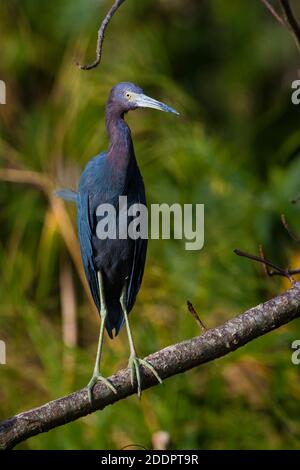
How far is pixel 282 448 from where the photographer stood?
5.24 m

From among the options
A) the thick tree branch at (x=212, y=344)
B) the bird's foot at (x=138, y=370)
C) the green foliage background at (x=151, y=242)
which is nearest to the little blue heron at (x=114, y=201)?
the bird's foot at (x=138, y=370)

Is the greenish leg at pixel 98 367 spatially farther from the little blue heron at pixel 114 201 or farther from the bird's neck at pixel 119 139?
the bird's neck at pixel 119 139

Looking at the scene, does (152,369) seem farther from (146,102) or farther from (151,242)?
(151,242)

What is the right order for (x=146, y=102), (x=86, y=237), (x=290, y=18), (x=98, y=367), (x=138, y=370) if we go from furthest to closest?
(x=86, y=237) < (x=98, y=367) < (x=146, y=102) < (x=138, y=370) < (x=290, y=18)

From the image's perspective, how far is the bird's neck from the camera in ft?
11.6

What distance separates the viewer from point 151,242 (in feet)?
18.6

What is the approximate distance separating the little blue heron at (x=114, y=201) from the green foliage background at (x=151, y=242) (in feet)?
5.18

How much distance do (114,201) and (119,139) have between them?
0.76ft

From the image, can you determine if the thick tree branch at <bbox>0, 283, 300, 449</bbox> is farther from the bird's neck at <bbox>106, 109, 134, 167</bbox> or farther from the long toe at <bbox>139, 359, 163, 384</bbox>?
the bird's neck at <bbox>106, 109, 134, 167</bbox>

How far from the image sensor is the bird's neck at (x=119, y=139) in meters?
3.54

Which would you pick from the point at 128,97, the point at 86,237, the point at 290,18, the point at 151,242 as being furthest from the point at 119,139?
the point at 151,242

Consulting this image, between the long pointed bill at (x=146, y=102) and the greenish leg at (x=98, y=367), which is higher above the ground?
the long pointed bill at (x=146, y=102)
